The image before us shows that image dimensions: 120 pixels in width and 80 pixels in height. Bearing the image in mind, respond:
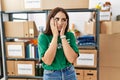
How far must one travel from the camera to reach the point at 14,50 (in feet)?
9.41

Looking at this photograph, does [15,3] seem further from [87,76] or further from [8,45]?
[87,76]

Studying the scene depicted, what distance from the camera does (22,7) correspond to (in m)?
2.76

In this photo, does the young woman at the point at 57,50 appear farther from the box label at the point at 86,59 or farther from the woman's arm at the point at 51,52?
the box label at the point at 86,59

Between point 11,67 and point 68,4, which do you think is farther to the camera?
point 11,67

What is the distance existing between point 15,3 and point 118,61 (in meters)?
1.97

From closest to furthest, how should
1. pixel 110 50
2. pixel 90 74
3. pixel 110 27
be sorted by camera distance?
pixel 110 27, pixel 90 74, pixel 110 50

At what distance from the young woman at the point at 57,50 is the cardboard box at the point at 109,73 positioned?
1746 mm

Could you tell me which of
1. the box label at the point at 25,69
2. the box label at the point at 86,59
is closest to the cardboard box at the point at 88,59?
the box label at the point at 86,59

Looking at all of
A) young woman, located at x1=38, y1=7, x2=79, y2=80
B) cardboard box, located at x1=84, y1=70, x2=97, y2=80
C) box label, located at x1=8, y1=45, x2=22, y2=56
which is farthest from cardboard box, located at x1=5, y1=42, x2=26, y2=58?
young woman, located at x1=38, y1=7, x2=79, y2=80

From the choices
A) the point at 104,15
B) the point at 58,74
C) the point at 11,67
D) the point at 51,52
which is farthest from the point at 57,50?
the point at 11,67

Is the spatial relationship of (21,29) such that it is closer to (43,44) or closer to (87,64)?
(87,64)

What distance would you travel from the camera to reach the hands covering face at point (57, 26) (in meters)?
1.38

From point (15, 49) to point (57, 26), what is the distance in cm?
165

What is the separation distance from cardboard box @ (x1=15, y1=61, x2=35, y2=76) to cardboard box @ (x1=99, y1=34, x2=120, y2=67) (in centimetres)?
120
